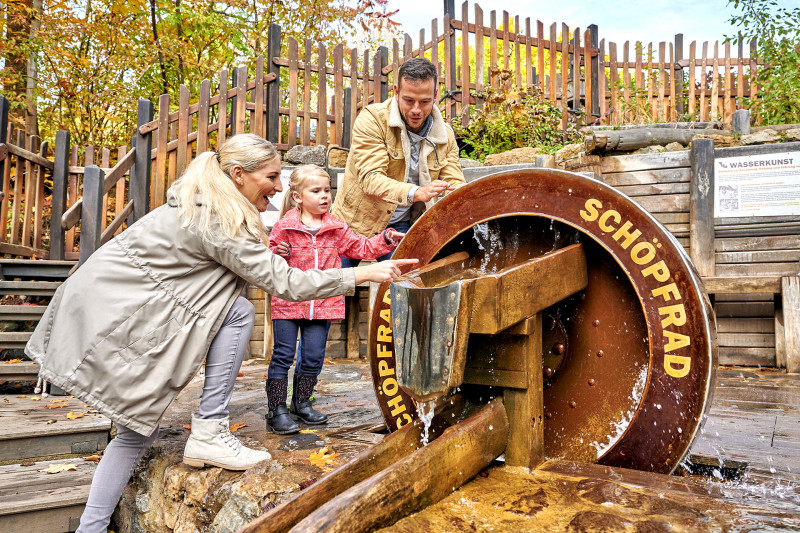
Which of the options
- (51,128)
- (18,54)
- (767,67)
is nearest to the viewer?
(767,67)

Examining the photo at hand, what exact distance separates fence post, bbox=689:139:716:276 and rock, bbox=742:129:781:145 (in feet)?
2.58

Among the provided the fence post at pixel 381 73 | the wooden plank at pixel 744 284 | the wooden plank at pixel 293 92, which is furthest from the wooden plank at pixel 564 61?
the wooden plank at pixel 744 284

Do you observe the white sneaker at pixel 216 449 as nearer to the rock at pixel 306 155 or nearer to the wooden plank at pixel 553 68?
the rock at pixel 306 155

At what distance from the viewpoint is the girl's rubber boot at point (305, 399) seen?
3.17m

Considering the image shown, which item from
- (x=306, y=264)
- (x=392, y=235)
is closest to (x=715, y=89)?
(x=392, y=235)

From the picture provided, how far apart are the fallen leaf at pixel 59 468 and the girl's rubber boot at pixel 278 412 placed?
120cm

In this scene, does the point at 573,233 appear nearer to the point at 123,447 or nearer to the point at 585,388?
the point at 585,388

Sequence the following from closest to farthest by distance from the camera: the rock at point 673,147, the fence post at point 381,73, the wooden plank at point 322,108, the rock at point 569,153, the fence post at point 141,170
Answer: the rock at point 673,147
the rock at point 569,153
the fence post at point 141,170
the wooden plank at point 322,108
the fence post at point 381,73

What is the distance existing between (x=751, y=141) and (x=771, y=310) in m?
1.85

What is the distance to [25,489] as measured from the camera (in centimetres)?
295

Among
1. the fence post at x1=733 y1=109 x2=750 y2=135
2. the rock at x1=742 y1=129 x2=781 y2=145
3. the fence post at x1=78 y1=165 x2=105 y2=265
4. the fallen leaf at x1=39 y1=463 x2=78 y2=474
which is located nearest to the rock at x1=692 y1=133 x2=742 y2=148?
the rock at x1=742 y1=129 x2=781 y2=145

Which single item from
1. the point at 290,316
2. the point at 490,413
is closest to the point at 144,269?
the point at 290,316

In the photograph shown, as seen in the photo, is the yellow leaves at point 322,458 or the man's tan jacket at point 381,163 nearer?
the yellow leaves at point 322,458

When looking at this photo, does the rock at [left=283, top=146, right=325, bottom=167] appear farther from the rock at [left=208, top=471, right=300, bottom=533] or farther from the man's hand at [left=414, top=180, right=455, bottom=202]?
the rock at [left=208, top=471, right=300, bottom=533]
